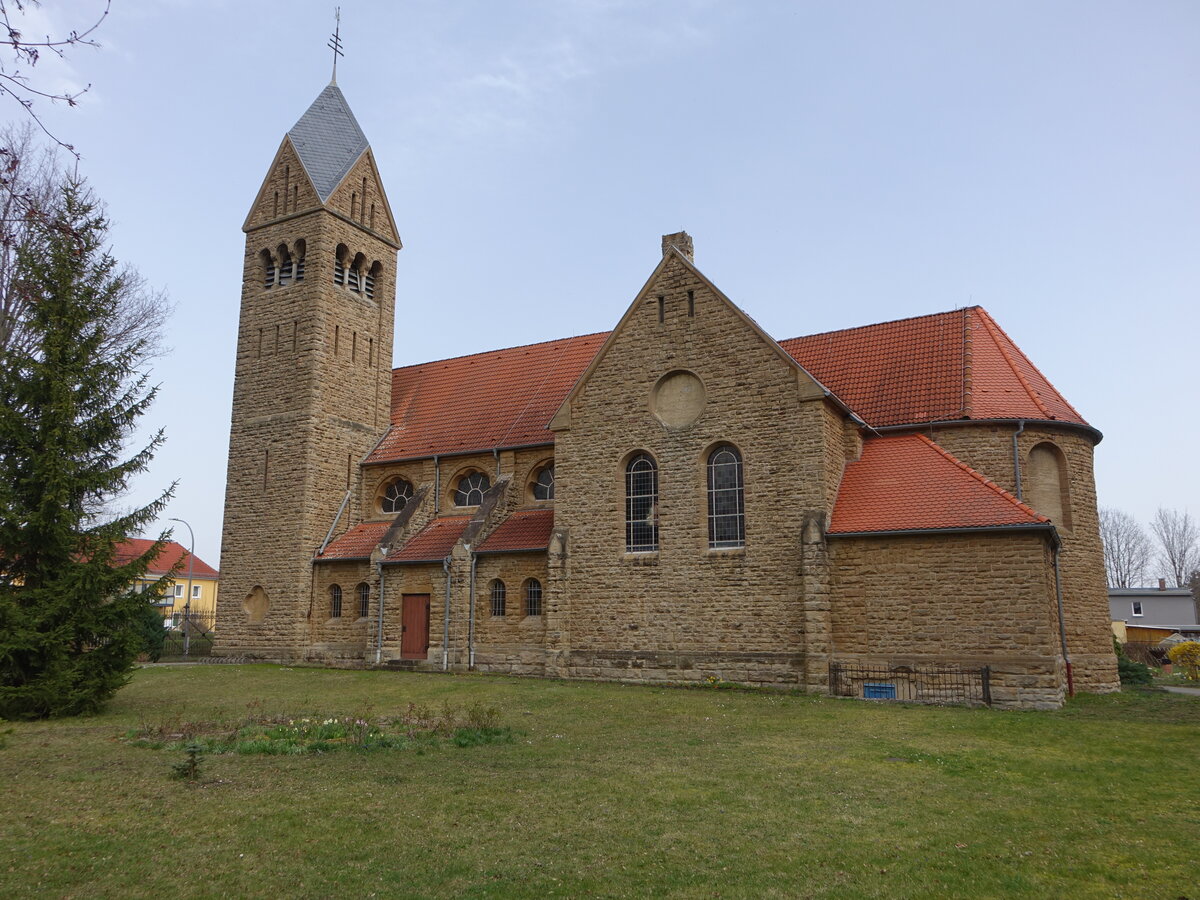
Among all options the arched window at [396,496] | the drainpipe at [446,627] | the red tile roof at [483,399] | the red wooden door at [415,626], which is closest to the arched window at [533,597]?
the drainpipe at [446,627]

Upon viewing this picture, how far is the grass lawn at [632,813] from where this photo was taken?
675 cm

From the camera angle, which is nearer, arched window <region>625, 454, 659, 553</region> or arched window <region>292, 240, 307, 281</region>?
arched window <region>625, 454, 659, 553</region>

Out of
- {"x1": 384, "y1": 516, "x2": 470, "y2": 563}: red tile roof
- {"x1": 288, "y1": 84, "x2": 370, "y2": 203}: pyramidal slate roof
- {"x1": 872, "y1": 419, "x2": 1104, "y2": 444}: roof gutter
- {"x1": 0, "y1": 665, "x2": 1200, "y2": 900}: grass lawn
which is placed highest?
{"x1": 288, "y1": 84, "x2": 370, "y2": 203}: pyramidal slate roof

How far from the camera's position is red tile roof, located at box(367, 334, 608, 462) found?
2850cm

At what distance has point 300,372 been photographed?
3036cm

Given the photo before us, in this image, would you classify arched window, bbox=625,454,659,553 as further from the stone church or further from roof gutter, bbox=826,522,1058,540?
roof gutter, bbox=826,522,1058,540

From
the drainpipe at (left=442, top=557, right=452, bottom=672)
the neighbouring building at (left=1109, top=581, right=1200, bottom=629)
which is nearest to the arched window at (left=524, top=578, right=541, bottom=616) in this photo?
the drainpipe at (left=442, top=557, right=452, bottom=672)

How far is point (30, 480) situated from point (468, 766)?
9714 millimetres

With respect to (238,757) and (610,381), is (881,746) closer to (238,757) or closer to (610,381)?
(238,757)

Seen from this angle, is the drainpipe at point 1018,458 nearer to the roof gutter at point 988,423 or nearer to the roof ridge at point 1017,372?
the roof gutter at point 988,423

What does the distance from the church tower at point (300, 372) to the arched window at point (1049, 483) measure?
21.7m

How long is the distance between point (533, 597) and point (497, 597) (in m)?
1.27

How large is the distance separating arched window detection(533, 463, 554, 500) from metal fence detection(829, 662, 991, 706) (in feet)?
35.6

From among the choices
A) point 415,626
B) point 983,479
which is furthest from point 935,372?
point 415,626
